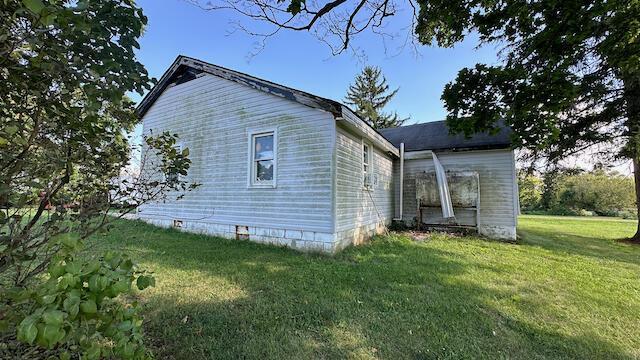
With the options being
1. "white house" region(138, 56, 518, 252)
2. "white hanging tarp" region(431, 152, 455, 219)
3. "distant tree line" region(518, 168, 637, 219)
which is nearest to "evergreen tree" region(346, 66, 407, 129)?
"distant tree line" region(518, 168, 637, 219)

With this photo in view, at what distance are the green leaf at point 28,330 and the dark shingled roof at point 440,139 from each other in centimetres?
877

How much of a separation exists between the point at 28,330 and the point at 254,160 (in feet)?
22.8

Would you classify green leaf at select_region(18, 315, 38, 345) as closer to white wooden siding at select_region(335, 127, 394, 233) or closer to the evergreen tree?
white wooden siding at select_region(335, 127, 394, 233)

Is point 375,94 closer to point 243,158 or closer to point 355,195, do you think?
point 355,195

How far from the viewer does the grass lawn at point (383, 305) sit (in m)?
2.76

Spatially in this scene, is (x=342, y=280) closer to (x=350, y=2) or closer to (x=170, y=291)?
(x=170, y=291)

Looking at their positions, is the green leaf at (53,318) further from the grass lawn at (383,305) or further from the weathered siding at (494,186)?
the weathered siding at (494,186)

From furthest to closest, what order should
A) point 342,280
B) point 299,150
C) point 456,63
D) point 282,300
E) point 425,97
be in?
point 425,97 < point 456,63 < point 299,150 < point 342,280 < point 282,300

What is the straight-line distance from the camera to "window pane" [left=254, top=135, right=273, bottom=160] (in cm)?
735

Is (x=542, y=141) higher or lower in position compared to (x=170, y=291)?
higher

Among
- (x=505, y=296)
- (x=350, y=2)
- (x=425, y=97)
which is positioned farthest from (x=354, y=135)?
(x=425, y=97)

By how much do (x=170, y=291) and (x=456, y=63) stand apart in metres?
9.12

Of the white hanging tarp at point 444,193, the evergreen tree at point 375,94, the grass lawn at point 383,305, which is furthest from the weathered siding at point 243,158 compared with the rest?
the evergreen tree at point 375,94

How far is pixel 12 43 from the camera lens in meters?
1.27
